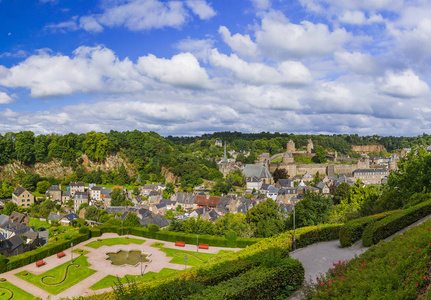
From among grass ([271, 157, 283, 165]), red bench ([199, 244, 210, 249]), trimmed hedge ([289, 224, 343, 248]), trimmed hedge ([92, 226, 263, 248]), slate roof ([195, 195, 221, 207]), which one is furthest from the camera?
grass ([271, 157, 283, 165])

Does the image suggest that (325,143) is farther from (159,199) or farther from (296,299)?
(296,299)

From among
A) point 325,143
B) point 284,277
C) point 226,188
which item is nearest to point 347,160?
point 325,143

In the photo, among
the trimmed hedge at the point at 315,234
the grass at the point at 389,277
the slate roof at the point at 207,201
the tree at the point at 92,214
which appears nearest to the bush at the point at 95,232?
the tree at the point at 92,214

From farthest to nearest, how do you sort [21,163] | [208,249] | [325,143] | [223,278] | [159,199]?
[325,143] → [21,163] → [159,199] → [208,249] → [223,278]

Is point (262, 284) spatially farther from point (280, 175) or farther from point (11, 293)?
point (280, 175)

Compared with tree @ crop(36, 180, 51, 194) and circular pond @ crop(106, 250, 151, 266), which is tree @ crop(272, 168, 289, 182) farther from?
circular pond @ crop(106, 250, 151, 266)

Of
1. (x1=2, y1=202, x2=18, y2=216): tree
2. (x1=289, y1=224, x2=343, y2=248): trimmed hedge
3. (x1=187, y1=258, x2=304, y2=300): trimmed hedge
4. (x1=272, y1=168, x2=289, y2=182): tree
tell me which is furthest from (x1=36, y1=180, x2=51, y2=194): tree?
(x1=187, y1=258, x2=304, y2=300): trimmed hedge
